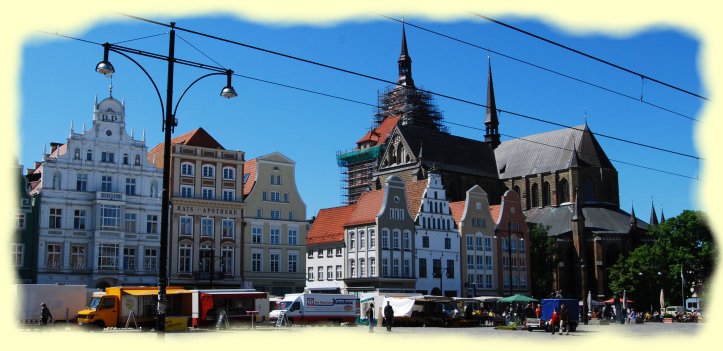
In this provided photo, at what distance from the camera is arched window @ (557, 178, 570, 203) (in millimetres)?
97688

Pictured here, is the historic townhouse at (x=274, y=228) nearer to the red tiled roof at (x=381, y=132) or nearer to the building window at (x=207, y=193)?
the building window at (x=207, y=193)

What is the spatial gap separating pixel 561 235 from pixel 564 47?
243 feet

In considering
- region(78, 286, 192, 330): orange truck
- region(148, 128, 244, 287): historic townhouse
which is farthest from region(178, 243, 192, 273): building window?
region(78, 286, 192, 330): orange truck

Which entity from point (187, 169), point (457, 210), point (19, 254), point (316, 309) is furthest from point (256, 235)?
point (457, 210)

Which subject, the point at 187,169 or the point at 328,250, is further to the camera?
the point at 328,250

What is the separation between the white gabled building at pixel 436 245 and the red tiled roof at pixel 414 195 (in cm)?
63

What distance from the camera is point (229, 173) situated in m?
59.3

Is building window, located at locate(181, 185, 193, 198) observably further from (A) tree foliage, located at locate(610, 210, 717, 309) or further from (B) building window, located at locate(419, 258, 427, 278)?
(A) tree foliage, located at locate(610, 210, 717, 309)

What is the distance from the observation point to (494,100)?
123 metres

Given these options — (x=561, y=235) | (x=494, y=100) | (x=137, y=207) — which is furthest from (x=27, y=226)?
(x=494, y=100)

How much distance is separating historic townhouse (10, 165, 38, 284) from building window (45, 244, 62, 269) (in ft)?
2.19

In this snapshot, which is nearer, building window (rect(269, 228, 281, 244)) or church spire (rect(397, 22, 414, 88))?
building window (rect(269, 228, 281, 244))

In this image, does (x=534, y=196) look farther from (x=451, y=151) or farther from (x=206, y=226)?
(x=206, y=226)

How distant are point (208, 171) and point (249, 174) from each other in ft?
19.9
